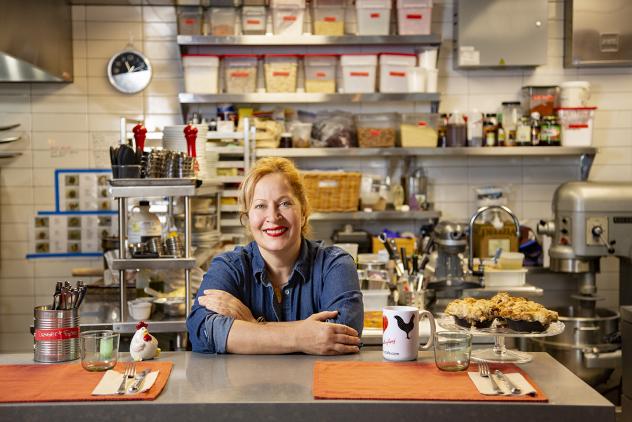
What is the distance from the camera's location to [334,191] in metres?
4.93

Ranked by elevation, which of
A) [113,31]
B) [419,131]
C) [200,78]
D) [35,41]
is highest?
[113,31]

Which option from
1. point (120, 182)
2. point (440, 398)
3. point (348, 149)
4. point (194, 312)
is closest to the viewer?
point (440, 398)

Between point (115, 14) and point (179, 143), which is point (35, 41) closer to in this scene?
point (115, 14)

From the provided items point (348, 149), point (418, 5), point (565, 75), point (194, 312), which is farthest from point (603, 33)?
point (194, 312)

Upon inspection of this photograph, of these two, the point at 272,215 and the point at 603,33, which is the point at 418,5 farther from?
the point at 272,215

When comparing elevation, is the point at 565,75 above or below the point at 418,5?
below

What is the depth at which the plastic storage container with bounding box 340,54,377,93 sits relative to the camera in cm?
512

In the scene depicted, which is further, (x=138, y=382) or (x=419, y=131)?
(x=419, y=131)

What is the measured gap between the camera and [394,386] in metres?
1.73

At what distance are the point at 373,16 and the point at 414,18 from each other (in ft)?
0.86

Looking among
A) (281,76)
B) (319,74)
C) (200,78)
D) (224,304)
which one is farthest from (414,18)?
(224,304)

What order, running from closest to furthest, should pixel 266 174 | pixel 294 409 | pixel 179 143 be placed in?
1. pixel 294 409
2. pixel 266 174
3. pixel 179 143

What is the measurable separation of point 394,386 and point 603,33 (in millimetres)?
4145

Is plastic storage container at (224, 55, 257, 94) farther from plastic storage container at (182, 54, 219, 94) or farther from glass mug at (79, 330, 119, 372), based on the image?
glass mug at (79, 330, 119, 372)
